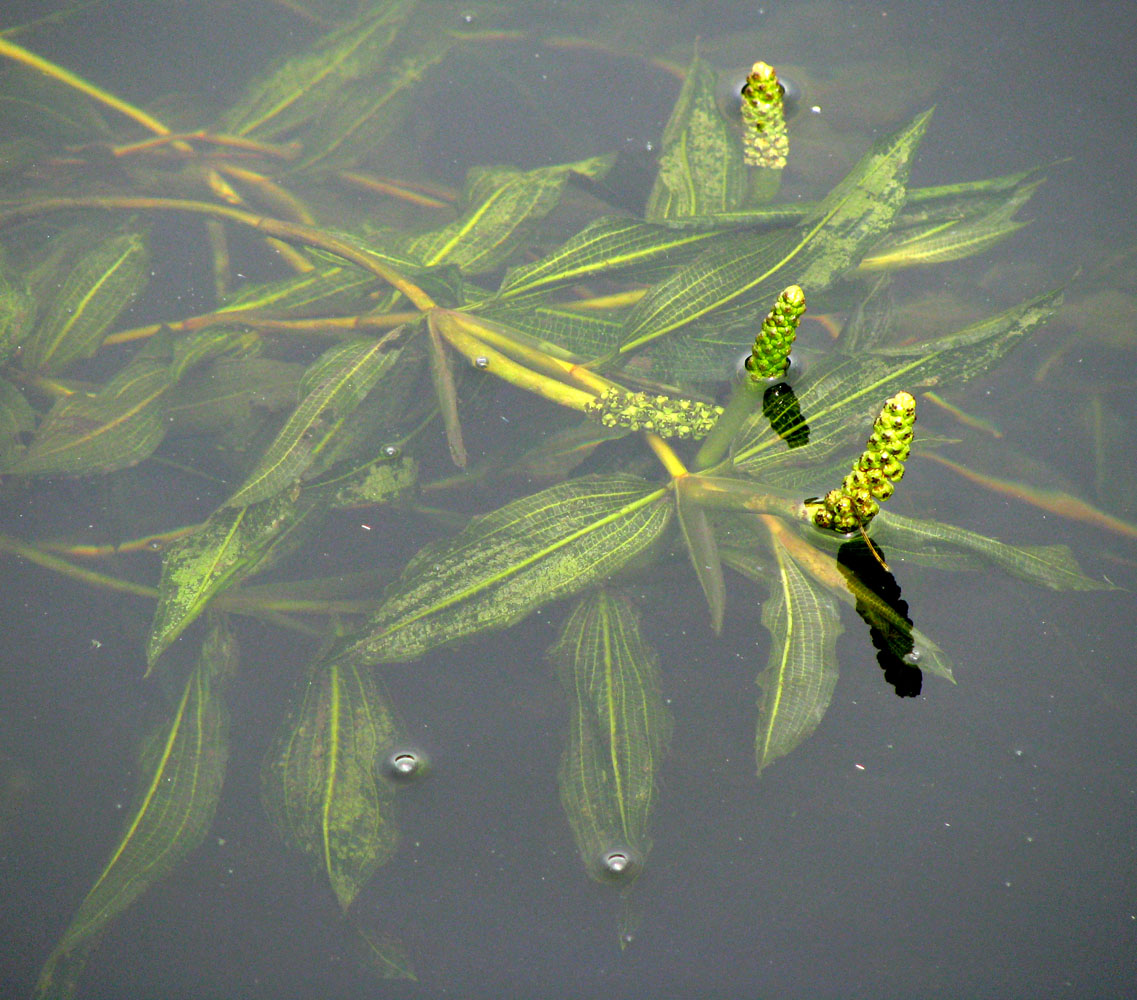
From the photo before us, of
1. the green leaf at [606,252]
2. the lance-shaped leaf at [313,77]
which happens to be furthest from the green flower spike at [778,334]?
the lance-shaped leaf at [313,77]

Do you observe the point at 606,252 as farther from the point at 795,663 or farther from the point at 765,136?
the point at 795,663

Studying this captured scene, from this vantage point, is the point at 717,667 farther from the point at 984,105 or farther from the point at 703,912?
the point at 984,105

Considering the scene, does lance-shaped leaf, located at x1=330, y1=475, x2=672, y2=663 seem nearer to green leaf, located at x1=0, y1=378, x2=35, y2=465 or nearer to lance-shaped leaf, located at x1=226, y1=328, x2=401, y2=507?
lance-shaped leaf, located at x1=226, y1=328, x2=401, y2=507

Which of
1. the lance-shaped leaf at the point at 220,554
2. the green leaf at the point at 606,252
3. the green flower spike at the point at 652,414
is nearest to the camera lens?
the lance-shaped leaf at the point at 220,554

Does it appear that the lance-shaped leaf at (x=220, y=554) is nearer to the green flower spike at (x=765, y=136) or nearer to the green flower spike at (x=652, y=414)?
the green flower spike at (x=652, y=414)

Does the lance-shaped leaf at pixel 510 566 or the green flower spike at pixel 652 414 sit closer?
the lance-shaped leaf at pixel 510 566

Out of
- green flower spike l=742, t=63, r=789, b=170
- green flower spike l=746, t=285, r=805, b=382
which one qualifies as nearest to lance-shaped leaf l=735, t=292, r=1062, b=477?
green flower spike l=746, t=285, r=805, b=382
